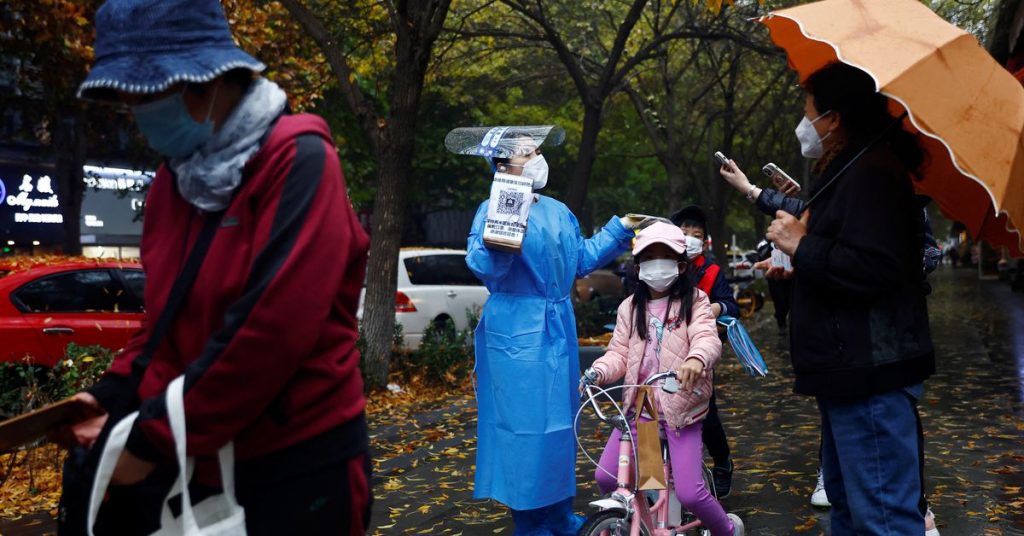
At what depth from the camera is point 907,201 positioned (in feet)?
10.6

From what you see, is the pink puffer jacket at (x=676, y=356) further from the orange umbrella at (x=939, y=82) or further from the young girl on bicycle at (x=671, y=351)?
the orange umbrella at (x=939, y=82)

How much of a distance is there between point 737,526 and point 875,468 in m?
2.27

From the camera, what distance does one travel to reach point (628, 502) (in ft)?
14.0

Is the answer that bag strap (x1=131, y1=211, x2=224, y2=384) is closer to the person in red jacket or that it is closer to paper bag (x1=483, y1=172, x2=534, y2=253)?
the person in red jacket

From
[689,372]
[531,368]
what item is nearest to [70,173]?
[531,368]

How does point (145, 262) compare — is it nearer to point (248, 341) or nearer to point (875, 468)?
point (248, 341)

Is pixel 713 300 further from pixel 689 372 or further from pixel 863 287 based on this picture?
pixel 863 287

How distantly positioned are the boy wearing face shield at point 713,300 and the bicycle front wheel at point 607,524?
1.73 metres

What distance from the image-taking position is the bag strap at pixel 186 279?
6.76 ft

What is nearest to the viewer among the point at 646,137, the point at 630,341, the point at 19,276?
the point at 630,341

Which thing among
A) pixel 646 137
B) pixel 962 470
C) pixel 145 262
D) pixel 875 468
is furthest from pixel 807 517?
pixel 646 137

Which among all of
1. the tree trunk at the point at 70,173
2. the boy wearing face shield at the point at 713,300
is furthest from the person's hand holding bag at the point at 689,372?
the tree trunk at the point at 70,173

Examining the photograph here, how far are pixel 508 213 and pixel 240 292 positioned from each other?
2.93 metres

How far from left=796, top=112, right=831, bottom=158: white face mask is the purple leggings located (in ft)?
5.65
